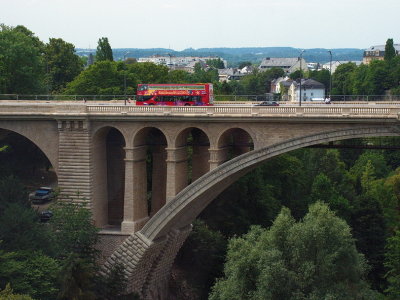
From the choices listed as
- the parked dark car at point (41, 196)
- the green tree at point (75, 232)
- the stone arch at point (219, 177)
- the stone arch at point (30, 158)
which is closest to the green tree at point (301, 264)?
the stone arch at point (219, 177)

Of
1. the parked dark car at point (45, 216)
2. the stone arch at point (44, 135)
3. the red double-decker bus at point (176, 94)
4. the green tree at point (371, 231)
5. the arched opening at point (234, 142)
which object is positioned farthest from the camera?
the green tree at point (371, 231)

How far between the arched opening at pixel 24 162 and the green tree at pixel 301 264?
1933 cm

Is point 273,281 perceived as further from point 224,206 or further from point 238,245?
point 224,206

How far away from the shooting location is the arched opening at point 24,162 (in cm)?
5357

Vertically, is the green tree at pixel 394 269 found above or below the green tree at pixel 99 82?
below

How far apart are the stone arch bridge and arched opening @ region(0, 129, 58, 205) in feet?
18.3

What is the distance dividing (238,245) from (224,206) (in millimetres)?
15995

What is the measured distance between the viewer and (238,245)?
41312mm

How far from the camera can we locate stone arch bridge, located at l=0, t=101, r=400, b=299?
42250 millimetres

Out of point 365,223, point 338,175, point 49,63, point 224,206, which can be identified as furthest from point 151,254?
point 49,63

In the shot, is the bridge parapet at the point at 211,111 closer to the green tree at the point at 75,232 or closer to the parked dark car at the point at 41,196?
the green tree at the point at 75,232

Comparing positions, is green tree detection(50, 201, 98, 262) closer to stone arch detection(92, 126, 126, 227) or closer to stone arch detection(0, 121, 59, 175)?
stone arch detection(92, 126, 126, 227)

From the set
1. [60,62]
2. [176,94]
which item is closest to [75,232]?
[176,94]

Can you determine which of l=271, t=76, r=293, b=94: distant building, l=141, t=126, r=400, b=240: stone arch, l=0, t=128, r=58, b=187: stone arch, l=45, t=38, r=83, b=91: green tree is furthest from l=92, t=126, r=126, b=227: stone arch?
l=271, t=76, r=293, b=94: distant building
